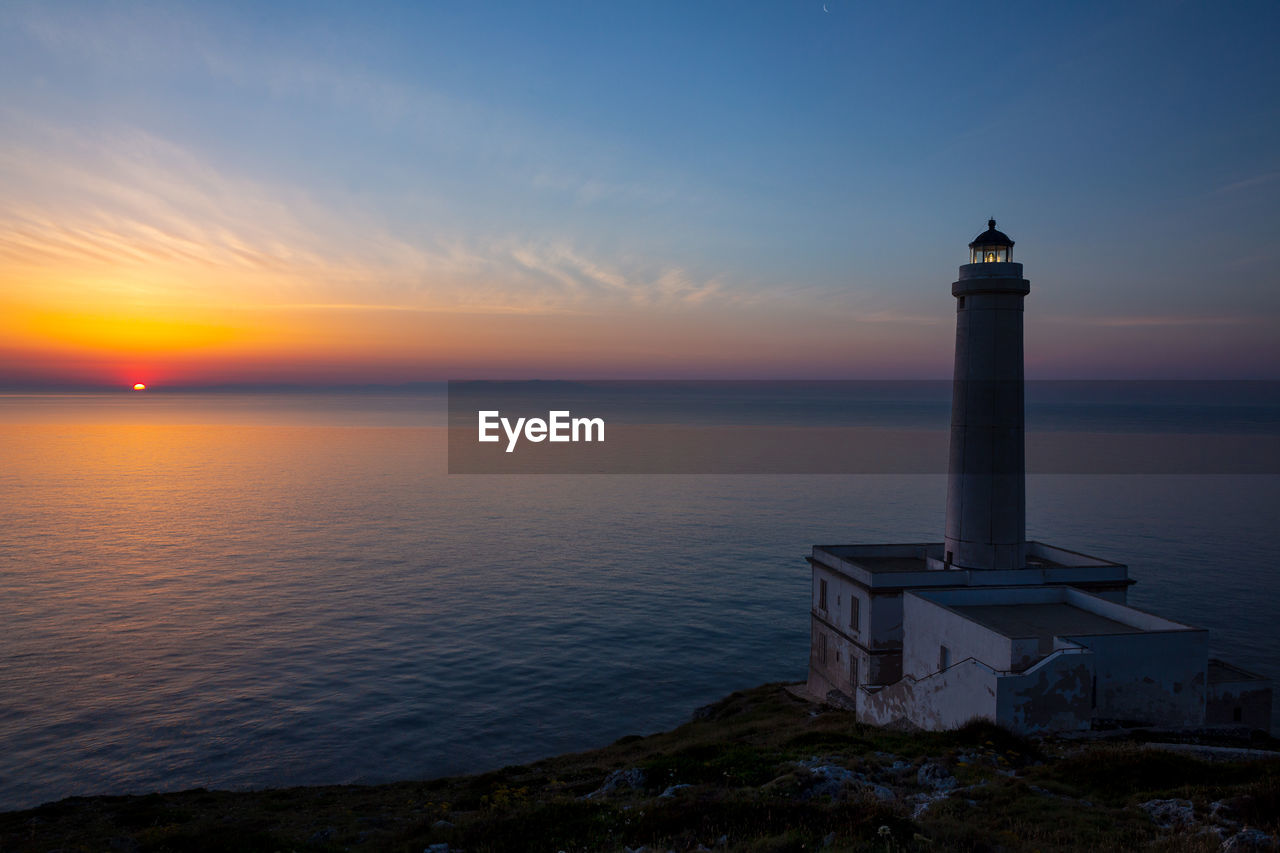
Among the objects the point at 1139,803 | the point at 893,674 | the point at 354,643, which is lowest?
the point at 354,643

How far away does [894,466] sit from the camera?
12850cm

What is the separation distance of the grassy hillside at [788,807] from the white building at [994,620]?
4.98 feet

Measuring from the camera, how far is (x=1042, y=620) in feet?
81.7

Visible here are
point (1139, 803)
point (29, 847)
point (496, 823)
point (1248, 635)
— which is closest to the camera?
point (1139, 803)

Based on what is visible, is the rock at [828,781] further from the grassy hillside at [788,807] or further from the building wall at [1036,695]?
the building wall at [1036,695]

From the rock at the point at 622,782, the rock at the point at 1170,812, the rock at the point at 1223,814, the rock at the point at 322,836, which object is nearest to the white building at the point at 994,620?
the rock at the point at 1170,812

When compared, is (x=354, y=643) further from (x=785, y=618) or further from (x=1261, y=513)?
(x=1261, y=513)

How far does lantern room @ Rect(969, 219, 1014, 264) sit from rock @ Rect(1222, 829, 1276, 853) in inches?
871

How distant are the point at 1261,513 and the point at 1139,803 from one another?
89.1m

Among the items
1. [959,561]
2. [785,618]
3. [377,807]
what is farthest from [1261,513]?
[377,807]

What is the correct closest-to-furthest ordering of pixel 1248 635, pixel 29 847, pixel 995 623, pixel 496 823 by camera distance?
pixel 496 823
pixel 29 847
pixel 995 623
pixel 1248 635

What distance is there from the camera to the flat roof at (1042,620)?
2330 centimetres

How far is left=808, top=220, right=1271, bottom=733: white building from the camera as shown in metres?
20.4

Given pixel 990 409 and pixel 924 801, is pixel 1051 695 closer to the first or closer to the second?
pixel 924 801
